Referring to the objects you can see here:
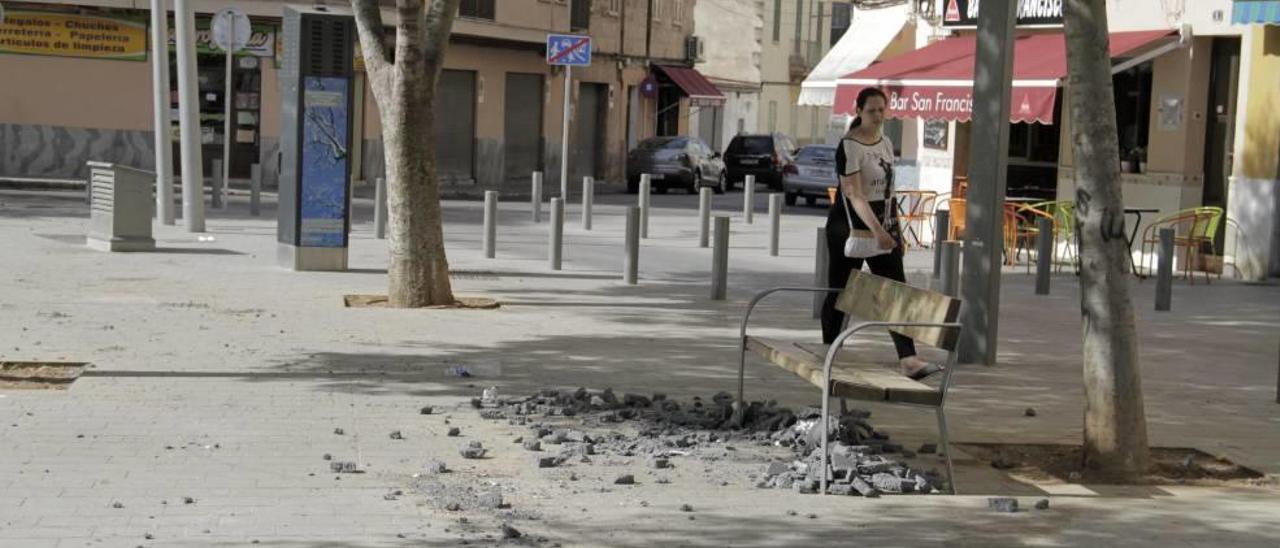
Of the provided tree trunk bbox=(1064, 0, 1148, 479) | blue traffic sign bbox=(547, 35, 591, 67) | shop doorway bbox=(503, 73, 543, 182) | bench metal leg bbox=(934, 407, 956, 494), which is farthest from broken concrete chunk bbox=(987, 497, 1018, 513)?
shop doorway bbox=(503, 73, 543, 182)

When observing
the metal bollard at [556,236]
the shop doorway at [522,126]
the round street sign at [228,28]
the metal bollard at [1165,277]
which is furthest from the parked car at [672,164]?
the metal bollard at [1165,277]

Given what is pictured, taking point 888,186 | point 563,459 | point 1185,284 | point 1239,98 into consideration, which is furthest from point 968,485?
point 1239,98

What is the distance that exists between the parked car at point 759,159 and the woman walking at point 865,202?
38737 mm

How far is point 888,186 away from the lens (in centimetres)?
1116

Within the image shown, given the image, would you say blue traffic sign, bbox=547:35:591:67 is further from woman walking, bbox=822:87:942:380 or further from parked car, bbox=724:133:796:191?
parked car, bbox=724:133:796:191

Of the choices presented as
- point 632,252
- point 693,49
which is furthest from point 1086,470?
point 693,49

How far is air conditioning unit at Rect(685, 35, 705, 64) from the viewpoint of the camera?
60812 mm

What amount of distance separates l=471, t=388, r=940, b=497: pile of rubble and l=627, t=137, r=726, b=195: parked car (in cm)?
3472

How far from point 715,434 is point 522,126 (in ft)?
126

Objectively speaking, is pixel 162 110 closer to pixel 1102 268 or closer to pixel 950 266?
pixel 950 266

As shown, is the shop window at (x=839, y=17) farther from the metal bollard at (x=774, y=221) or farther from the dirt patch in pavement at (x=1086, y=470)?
the dirt patch in pavement at (x=1086, y=470)

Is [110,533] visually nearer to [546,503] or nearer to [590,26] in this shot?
[546,503]

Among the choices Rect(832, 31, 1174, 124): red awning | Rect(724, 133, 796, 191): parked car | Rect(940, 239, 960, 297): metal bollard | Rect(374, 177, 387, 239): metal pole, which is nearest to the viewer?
Rect(940, 239, 960, 297): metal bollard

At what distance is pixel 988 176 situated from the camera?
12.1 m
